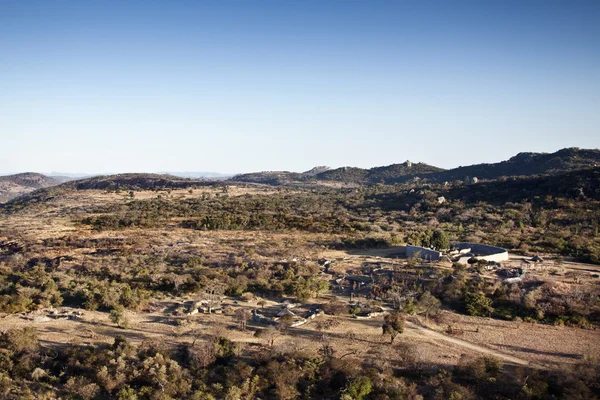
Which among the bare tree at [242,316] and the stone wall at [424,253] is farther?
the stone wall at [424,253]

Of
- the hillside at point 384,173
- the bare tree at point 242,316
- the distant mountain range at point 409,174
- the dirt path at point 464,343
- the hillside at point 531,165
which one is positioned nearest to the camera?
the dirt path at point 464,343

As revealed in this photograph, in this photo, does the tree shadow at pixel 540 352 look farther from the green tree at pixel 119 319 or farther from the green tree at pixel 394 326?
the green tree at pixel 119 319

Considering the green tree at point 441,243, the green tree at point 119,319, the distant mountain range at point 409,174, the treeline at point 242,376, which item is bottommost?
the treeline at point 242,376

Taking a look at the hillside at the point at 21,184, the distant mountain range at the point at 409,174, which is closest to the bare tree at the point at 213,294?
the distant mountain range at the point at 409,174

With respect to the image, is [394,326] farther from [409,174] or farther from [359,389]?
[409,174]

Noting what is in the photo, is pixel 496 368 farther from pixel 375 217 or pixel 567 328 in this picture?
pixel 375 217

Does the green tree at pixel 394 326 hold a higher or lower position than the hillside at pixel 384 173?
lower

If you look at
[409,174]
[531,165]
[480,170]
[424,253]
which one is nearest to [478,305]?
[424,253]

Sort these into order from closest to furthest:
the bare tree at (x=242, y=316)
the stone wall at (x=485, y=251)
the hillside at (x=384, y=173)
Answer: the bare tree at (x=242, y=316)
the stone wall at (x=485, y=251)
the hillside at (x=384, y=173)

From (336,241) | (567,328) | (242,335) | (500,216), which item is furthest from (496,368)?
(500,216)

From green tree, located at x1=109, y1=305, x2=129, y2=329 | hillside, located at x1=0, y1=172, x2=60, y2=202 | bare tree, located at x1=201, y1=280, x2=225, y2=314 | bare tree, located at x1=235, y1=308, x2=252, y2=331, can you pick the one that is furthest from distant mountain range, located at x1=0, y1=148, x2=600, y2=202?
green tree, located at x1=109, y1=305, x2=129, y2=329
